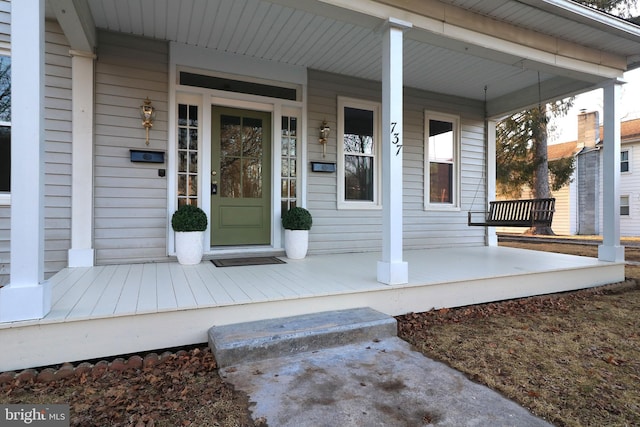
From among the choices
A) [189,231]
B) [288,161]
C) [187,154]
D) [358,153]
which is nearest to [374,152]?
[358,153]

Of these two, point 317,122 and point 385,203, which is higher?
point 317,122

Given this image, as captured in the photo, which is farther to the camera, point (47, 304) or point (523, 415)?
point (47, 304)

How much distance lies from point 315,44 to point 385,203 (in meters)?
2.27

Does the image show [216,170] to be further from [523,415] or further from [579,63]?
[579,63]

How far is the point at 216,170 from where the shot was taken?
4348 millimetres

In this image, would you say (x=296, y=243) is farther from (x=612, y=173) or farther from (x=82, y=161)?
(x=612, y=173)

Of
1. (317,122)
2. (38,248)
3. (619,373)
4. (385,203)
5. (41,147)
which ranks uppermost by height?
(317,122)

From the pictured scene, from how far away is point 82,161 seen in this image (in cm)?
364

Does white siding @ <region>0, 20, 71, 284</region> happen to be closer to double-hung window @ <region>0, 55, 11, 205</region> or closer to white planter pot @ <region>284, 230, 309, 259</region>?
double-hung window @ <region>0, 55, 11, 205</region>

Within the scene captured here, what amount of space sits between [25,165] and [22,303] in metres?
0.81

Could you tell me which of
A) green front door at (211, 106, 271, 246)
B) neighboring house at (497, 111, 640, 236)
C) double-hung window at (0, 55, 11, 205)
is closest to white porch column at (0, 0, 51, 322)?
double-hung window at (0, 55, 11, 205)

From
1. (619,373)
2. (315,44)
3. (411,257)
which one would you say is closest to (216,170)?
(315,44)

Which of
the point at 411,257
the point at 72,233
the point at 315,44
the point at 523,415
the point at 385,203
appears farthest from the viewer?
the point at 411,257

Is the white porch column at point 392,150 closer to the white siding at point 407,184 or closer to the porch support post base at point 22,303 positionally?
the white siding at point 407,184
